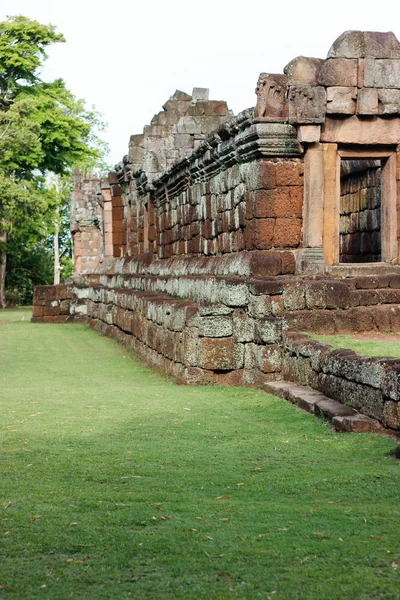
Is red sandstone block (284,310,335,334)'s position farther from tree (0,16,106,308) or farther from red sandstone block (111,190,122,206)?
tree (0,16,106,308)

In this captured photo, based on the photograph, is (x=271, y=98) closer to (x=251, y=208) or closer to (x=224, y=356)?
(x=251, y=208)

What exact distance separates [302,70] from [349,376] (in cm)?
500

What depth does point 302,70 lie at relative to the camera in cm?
1135

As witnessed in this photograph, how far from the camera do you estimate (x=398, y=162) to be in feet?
39.9

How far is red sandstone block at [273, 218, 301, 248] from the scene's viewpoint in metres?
11.4

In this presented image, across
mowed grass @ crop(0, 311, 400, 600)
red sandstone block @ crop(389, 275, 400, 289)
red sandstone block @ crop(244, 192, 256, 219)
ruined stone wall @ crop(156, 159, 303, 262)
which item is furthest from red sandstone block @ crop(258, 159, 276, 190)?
mowed grass @ crop(0, 311, 400, 600)

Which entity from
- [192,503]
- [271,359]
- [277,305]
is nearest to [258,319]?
[277,305]

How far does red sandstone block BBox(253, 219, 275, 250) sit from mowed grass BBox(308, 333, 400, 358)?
5.43ft

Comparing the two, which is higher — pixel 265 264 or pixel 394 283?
pixel 265 264

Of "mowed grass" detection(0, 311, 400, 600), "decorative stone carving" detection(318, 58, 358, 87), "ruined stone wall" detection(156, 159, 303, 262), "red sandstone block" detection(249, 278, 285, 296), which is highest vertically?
"decorative stone carving" detection(318, 58, 358, 87)

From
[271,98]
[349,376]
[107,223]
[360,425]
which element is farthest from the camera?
[107,223]

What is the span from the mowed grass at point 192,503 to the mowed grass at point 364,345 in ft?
2.91

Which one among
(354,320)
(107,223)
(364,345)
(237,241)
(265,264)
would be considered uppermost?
(107,223)

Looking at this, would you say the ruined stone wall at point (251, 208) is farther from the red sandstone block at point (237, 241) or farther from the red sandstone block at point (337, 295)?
the red sandstone block at point (337, 295)
